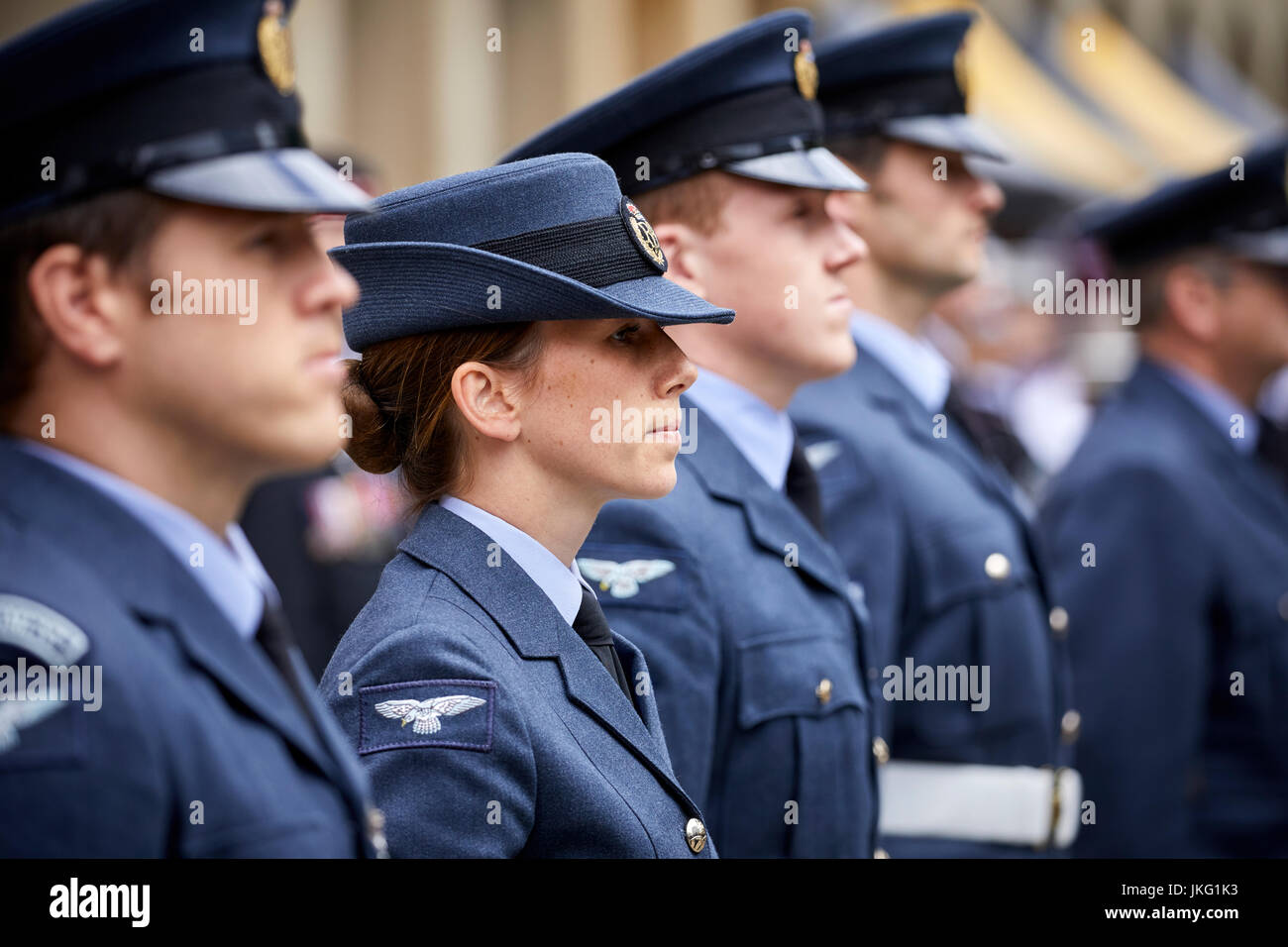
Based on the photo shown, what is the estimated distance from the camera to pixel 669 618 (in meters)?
2.66

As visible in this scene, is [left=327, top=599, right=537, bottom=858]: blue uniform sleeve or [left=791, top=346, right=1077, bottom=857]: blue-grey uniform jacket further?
[left=791, top=346, right=1077, bottom=857]: blue-grey uniform jacket

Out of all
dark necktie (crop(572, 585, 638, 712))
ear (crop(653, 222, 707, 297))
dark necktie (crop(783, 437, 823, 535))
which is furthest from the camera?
dark necktie (crop(783, 437, 823, 535))

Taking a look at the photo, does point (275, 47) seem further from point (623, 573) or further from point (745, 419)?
point (745, 419)

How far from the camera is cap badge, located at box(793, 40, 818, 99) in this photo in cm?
305

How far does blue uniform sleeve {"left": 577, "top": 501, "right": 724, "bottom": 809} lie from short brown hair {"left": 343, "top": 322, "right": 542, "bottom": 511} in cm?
48

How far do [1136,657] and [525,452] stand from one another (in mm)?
2806

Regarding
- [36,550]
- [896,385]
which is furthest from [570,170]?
[896,385]

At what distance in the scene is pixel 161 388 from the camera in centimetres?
154

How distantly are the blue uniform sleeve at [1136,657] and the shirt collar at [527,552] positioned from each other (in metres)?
2.63

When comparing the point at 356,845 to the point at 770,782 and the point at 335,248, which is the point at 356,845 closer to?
the point at 335,248

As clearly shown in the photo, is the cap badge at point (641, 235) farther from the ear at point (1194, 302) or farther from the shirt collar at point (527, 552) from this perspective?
the ear at point (1194, 302)

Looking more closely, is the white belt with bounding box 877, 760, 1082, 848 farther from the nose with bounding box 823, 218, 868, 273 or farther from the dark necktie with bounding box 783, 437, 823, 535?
the nose with bounding box 823, 218, 868, 273

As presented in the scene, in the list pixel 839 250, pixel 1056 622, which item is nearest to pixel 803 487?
pixel 839 250

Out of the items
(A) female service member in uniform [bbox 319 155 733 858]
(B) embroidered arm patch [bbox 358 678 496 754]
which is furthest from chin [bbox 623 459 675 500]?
(B) embroidered arm patch [bbox 358 678 496 754]
